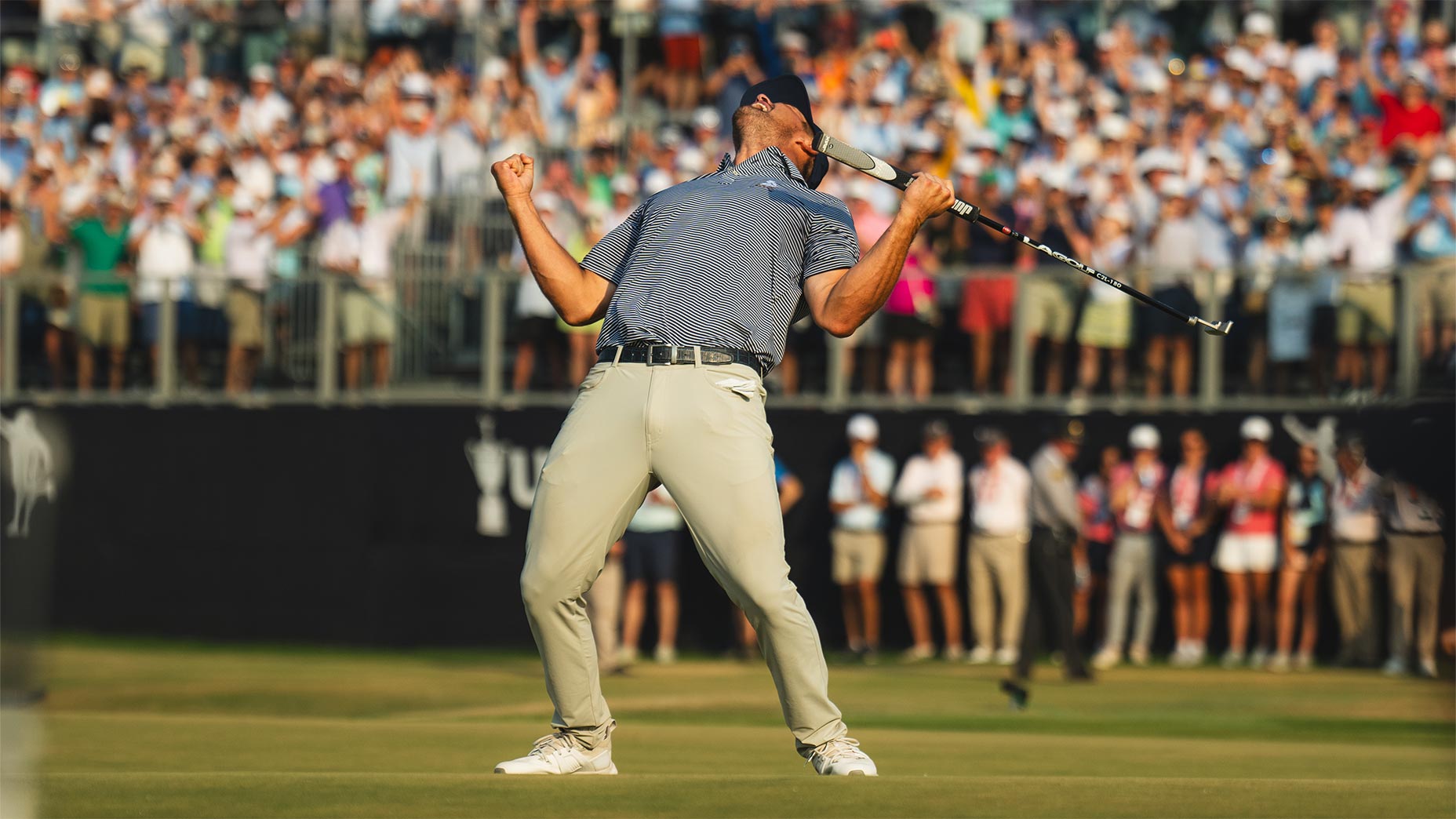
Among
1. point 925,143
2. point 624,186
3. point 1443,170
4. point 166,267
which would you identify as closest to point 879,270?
point 1443,170

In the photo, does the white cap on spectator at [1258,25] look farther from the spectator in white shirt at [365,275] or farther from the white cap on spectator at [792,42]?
the spectator in white shirt at [365,275]

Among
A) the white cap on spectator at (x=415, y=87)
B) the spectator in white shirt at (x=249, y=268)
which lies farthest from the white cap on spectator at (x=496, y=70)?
the spectator in white shirt at (x=249, y=268)

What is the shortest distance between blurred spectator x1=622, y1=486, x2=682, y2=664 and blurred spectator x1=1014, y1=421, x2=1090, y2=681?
3.28 m

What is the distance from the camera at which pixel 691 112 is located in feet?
70.1

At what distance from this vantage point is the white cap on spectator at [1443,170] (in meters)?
16.8

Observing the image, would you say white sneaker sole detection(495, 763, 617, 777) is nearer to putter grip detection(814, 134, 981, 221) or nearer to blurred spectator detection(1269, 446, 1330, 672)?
putter grip detection(814, 134, 981, 221)

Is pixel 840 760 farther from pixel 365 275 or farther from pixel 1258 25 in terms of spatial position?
pixel 1258 25

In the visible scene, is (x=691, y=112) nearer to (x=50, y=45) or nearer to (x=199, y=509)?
(x=199, y=509)

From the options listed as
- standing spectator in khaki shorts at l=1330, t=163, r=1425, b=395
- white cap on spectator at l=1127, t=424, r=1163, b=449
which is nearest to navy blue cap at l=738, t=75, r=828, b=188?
standing spectator in khaki shorts at l=1330, t=163, r=1425, b=395

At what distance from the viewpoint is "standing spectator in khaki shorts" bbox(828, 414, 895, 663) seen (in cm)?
1822

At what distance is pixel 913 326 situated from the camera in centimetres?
1775

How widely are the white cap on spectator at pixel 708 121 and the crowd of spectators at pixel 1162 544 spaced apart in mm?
3355

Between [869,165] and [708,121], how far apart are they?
12281 mm

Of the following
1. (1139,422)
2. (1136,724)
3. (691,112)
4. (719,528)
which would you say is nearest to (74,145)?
(691,112)
